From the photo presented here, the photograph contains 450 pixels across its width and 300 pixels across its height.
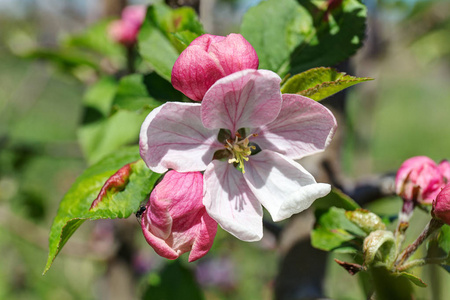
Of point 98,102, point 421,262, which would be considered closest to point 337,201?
point 421,262

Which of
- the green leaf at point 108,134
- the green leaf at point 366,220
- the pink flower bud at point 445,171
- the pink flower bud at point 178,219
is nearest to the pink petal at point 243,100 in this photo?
the pink flower bud at point 178,219

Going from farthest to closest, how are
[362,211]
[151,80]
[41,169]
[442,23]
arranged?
[41,169]
[442,23]
[151,80]
[362,211]

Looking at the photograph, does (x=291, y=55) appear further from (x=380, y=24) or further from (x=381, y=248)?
(x=380, y=24)

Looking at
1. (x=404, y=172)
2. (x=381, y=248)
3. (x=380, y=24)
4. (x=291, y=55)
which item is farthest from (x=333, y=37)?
(x=380, y=24)

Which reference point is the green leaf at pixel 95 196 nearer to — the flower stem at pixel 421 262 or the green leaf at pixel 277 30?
the green leaf at pixel 277 30

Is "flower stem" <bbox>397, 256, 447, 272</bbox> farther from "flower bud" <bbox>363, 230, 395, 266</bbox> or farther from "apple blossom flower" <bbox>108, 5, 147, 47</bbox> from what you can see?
"apple blossom flower" <bbox>108, 5, 147, 47</bbox>
